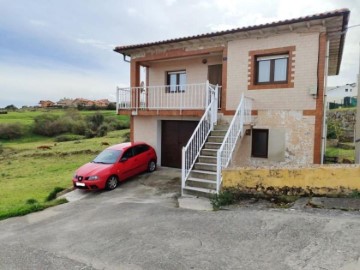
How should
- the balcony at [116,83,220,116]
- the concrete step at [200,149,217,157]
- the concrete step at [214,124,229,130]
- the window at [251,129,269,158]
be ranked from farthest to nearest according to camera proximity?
1. the balcony at [116,83,220,116]
2. the window at [251,129,269,158]
3. the concrete step at [214,124,229,130]
4. the concrete step at [200,149,217,157]

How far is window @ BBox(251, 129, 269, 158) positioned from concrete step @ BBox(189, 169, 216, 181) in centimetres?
307

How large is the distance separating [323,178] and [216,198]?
2.67m

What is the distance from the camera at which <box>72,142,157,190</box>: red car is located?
10695 mm

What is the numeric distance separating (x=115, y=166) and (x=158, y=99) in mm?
4206

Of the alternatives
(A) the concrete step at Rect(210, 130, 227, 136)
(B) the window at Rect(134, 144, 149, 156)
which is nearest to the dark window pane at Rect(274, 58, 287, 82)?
(A) the concrete step at Rect(210, 130, 227, 136)

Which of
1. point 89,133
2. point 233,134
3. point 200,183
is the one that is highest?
point 233,134

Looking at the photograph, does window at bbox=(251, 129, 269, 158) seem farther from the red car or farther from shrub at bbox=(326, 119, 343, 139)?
shrub at bbox=(326, 119, 343, 139)

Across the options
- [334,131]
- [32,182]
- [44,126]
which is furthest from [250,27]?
[44,126]

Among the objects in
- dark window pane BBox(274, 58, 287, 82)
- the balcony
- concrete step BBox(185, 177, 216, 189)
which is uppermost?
dark window pane BBox(274, 58, 287, 82)

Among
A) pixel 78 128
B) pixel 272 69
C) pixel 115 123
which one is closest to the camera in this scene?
pixel 272 69

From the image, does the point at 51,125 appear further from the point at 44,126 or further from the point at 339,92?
the point at 339,92

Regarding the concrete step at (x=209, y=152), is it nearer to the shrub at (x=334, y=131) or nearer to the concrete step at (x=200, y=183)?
the concrete step at (x=200, y=183)

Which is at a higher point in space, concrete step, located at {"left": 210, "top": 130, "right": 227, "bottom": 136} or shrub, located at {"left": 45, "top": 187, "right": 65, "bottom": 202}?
concrete step, located at {"left": 210, "top": 130, "right": 227, "bottom": 136}

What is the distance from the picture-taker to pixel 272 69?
10586 millimetres
